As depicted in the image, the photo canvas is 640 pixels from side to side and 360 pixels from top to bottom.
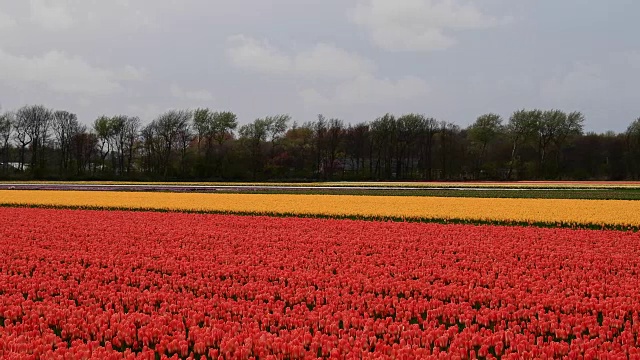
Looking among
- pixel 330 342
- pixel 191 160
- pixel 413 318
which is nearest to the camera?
pixel 330 342

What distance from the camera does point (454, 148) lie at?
8431 cm

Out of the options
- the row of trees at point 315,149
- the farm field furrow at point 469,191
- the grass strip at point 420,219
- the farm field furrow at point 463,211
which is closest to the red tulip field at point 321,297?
the grass strip at point 420,219

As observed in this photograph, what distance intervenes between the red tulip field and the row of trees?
63.8 meters

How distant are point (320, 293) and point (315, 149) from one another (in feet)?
260

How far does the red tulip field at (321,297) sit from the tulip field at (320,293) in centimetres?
3

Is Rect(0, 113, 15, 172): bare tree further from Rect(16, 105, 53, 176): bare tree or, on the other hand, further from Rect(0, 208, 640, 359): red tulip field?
Rect(0, 208, 640, 359): red tulip field

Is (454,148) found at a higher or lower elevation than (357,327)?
higher

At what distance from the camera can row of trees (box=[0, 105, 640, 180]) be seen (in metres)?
77.2

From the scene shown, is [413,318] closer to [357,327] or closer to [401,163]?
[357,327]

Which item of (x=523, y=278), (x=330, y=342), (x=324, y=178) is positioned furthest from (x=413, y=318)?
(x=324, y=178)

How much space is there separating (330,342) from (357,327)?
2.62 feet

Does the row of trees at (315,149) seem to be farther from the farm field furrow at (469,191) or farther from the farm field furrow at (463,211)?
the farm field furrow at (463,211)

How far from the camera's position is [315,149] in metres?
86.6

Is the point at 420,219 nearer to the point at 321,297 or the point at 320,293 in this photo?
the point at 320,293
